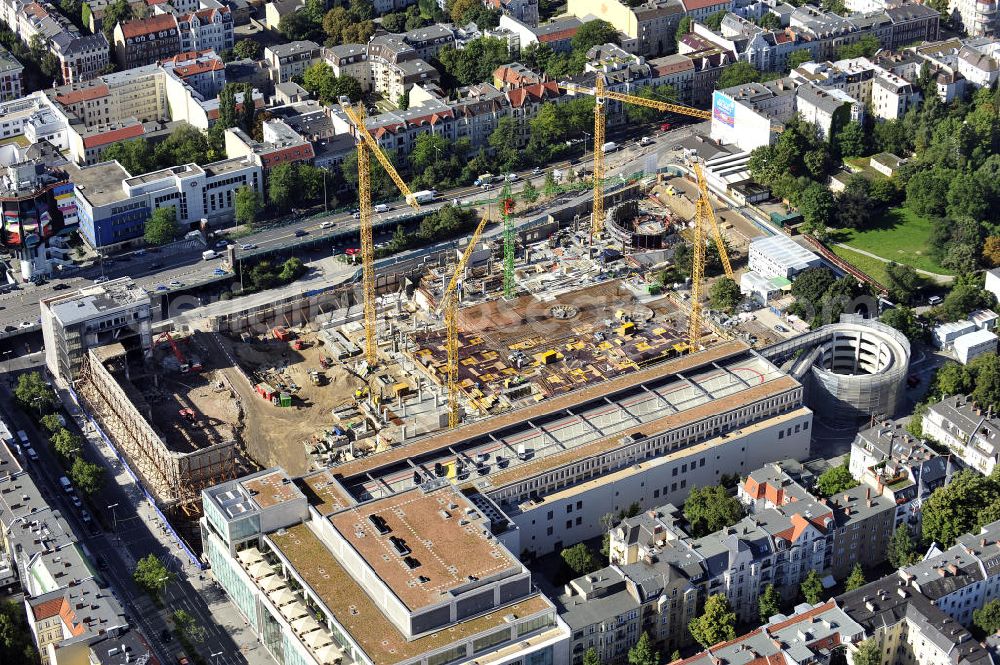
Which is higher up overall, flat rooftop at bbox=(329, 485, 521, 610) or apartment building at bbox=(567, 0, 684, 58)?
apartment building at bbox=(567, 0, 684, 58)

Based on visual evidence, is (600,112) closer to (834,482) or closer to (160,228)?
(160,228)

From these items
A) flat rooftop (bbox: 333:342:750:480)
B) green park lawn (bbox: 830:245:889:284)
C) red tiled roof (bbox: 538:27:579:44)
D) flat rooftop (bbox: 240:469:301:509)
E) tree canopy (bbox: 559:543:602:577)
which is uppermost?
red tiled roof (bbox: 538:27:579:44)

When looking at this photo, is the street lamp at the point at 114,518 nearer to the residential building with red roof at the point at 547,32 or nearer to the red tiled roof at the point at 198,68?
the red tiled roof at the point at 198,68

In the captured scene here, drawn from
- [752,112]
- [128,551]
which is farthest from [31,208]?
[752,112]

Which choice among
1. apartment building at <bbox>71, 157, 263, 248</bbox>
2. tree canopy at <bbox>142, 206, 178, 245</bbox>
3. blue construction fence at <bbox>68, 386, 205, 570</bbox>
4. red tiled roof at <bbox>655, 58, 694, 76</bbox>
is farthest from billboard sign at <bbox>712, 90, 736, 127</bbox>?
blue construction fence at <bbox>68, 386, 205, 570</bbox>

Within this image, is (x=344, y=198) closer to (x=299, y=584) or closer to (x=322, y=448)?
(x=322, y=448)

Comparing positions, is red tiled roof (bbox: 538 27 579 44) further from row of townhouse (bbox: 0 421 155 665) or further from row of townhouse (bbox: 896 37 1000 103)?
row of townhouse (bbox: 0 421 155 665)
